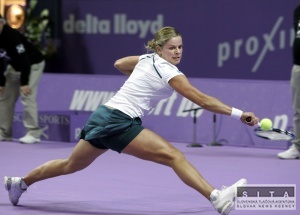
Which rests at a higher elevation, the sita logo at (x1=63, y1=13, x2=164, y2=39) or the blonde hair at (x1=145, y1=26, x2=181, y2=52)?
the blonde hair at (x1=145, y1=26, x2=181, y2=52)

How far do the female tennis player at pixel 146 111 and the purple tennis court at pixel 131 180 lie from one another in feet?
1.78

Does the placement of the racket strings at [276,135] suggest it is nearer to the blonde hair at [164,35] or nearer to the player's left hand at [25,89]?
the blonde hair at [164,35]

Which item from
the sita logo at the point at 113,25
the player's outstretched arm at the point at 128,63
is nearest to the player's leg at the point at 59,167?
the player's outstretched arm at the point at 128,63

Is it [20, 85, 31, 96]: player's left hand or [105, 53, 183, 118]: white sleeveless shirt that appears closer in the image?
[105, 53, 183, 118]: white sleeveless shirt

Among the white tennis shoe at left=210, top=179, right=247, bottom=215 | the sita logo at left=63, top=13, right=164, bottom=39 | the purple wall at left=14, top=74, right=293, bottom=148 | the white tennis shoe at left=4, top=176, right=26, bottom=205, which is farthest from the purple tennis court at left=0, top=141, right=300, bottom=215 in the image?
the sita logo at left=63, top=13, right=164, bottom=39

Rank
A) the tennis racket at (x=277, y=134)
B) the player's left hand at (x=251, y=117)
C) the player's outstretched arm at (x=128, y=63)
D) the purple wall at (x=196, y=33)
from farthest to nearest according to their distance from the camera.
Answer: the purple wall at (x=196, y=33) → the player's outstretched arm at (x=128, y=63) → the tennis racket at (x=277, y=134) → the player's left hand at (x=251, y=117)

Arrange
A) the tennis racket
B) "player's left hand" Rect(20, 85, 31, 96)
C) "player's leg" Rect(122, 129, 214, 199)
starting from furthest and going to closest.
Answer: "player's left hand" Rect(20, 85, 31, 96) < the tennis racket < "player's leg" Rect(122, 129, 214, 199)

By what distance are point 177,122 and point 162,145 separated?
18.6ft

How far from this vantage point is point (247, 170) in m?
10.1

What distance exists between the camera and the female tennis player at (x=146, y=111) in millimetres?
6969

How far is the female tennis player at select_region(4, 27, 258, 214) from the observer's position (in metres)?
6.97

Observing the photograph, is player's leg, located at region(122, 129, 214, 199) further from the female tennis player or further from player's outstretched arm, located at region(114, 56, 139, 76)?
player's outstretched arm, located at region(114, 56, 139, 76)

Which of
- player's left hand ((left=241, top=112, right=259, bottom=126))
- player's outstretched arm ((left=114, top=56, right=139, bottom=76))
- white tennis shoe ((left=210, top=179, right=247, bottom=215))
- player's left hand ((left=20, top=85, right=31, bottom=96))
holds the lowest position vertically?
player's left hand ((left=20, top=85, right=31, bottom=96))

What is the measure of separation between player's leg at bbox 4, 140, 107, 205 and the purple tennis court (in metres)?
0.15
